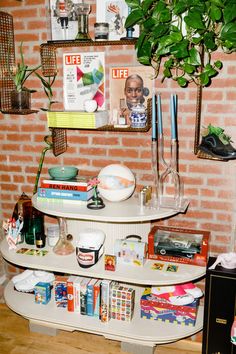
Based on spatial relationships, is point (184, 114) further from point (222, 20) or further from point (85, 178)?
point (85, 178)

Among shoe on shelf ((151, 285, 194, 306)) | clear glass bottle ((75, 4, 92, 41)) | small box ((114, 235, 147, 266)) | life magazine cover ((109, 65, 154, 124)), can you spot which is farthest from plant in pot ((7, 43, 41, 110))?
shoe on shelf ((151, 285, 194, 306))

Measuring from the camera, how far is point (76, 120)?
6.95 feet

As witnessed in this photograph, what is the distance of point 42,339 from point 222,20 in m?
2.06

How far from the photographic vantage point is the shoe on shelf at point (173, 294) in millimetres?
2172

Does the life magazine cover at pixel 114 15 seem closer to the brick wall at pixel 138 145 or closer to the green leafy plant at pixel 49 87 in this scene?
the brick wall at pixel 138 145

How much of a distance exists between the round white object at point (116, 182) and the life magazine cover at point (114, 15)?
28.6 inches

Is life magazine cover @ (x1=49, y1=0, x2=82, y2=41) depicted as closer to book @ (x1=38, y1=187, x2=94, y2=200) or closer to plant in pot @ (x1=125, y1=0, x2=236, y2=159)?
plant in pot @ (x1=125, y1=0, x2=236, y2=159)

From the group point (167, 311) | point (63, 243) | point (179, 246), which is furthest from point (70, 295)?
point (179, 246)

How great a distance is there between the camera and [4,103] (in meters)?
2.40

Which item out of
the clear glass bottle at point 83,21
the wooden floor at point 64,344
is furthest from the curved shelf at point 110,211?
the clear glass bottle at point 83,21

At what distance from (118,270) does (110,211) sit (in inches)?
13.2

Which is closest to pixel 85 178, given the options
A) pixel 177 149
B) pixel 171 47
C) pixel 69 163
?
pixel 69 163

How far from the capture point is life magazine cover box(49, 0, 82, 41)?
217cm

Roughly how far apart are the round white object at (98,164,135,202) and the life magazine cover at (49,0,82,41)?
2.61ft
